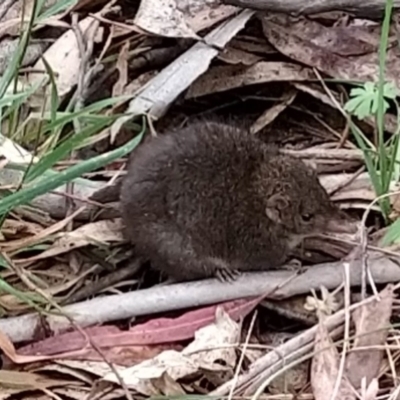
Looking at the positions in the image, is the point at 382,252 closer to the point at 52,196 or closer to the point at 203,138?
the point at 203,138

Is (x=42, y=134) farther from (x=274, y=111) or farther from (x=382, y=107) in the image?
(x=382, y=107)

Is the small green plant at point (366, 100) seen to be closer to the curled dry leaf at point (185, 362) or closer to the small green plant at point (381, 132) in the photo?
the small green plant at point (381, 132)

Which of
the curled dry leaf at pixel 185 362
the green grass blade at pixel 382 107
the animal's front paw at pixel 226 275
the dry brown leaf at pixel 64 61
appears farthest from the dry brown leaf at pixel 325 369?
the dry brown leaf at pixel 64 61

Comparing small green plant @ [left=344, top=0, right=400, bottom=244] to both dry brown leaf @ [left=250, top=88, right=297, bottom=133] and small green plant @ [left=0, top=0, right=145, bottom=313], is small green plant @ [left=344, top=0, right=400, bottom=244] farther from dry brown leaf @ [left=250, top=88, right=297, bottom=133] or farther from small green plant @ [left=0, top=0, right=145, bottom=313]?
small green plant @ [left=0, top=0, right=145, bottom=313]

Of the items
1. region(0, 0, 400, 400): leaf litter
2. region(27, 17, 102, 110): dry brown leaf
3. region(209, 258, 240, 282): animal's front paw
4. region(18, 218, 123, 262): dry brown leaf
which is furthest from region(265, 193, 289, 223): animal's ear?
region(27, 17, 102, 110): dry brown leaf

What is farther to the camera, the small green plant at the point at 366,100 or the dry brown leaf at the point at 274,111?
the dry brown leaf at the point at 274,111

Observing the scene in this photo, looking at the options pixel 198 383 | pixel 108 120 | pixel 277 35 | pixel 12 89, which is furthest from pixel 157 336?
pixel 277 35
